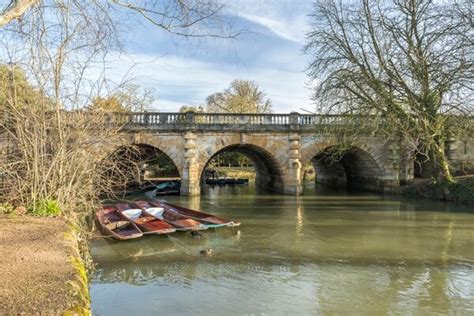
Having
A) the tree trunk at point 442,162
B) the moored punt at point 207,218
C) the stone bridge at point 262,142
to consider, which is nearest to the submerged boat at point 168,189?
the stone bridge at point 262,142

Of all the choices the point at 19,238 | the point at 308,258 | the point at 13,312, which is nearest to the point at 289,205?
the point at 308,258

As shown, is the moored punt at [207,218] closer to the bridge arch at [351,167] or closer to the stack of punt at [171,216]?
the stack of punt at [171,216]

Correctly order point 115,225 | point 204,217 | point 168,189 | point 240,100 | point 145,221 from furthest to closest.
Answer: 1. point 240,100
2. point 168,189
3. point 204,217
4. point 145,221
5. point 115,225

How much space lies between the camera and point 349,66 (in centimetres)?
1642

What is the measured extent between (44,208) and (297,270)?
4238 millimetres

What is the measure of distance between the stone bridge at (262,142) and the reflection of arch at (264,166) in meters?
0.14

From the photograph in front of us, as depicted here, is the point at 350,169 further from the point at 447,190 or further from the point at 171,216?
the point at 171,216

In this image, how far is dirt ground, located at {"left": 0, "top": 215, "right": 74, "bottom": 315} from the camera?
2.80m

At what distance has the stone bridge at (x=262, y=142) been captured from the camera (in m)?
18.8

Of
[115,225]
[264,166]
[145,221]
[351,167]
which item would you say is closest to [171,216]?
[145,221]

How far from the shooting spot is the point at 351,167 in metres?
25.0

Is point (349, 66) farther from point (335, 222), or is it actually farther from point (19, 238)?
point (19, 238)

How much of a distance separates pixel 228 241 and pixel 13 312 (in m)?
6.92

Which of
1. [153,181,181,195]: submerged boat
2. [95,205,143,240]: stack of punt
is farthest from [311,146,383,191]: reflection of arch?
[95,205,143,240]: stack of punt
